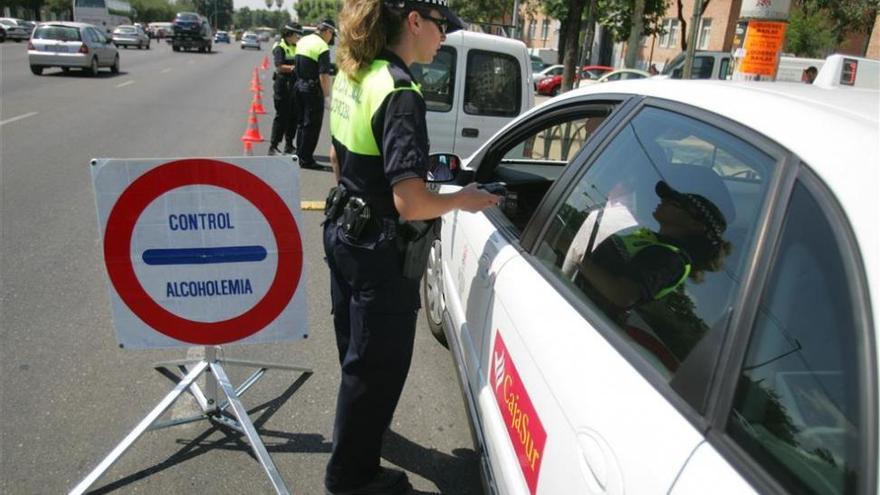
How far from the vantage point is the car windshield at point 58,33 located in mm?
19047

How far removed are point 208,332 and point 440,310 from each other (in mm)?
1409

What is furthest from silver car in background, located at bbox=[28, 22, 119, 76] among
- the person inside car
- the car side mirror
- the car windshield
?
the person inside car

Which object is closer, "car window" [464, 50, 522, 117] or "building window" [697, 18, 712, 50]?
"car window" [464, 50, 522, 117]

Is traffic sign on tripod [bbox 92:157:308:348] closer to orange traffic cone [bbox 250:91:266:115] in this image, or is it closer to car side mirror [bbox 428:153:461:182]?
car side mirror [bbox 428:153:461:182]

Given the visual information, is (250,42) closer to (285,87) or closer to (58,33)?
(58,33)

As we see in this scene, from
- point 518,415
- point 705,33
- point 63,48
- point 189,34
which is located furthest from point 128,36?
point 518,415

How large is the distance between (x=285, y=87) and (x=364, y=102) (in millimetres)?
7304

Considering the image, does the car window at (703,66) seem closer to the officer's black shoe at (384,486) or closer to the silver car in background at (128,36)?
the officer's black shoe at (384,486)

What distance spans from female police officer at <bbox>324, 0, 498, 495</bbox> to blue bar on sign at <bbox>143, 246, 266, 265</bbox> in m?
0.44

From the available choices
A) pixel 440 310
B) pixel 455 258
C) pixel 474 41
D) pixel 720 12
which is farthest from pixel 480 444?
pixel 720 12

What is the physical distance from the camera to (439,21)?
2.13 meters

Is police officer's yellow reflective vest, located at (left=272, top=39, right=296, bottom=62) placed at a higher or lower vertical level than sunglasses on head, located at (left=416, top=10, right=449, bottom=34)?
lower

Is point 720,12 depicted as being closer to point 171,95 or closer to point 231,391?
point 171,95

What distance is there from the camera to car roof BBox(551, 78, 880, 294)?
3.34 feet
